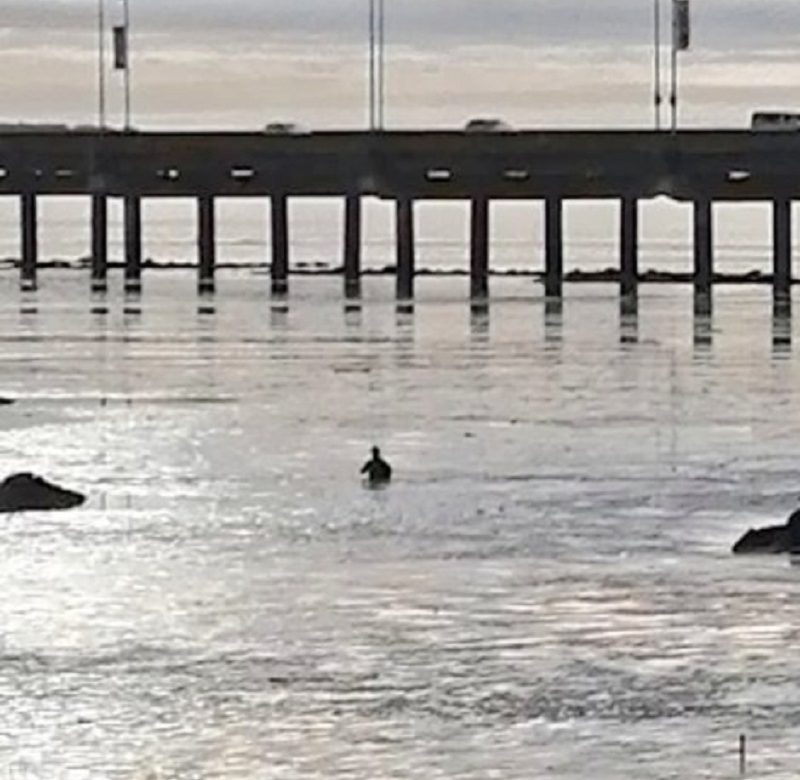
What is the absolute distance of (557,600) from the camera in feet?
63.1

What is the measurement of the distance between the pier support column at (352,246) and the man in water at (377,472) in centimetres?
3653

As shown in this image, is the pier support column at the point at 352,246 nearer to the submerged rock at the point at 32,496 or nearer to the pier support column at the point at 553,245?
the pier support column at the point at 553,245

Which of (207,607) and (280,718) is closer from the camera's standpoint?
(280,718)

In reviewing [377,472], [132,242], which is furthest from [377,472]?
[132,242]

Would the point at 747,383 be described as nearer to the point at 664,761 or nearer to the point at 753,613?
the point at 753,613

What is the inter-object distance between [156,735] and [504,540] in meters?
7.02

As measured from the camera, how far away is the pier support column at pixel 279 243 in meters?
68.6

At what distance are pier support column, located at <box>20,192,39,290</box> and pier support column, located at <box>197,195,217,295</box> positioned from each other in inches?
144

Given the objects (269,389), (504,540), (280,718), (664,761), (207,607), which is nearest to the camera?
(664,761)

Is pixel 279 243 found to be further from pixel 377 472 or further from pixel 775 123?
pixel 377 472

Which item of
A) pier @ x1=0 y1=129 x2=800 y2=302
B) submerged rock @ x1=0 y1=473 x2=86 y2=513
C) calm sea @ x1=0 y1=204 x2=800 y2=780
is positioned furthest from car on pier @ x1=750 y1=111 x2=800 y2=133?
submerged rock @ x1=0 y1=473 x2=86 y2=513

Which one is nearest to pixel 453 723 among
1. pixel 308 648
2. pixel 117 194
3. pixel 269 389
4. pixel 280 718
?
pixel 280 718

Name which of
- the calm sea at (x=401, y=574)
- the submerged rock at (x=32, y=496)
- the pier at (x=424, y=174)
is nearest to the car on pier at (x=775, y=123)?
the pier at (x=424, y=174)

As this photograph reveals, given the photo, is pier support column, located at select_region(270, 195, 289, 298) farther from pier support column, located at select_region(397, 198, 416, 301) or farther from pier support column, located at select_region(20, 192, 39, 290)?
pier support column, located at select_region(20, 192, 39, 290)
